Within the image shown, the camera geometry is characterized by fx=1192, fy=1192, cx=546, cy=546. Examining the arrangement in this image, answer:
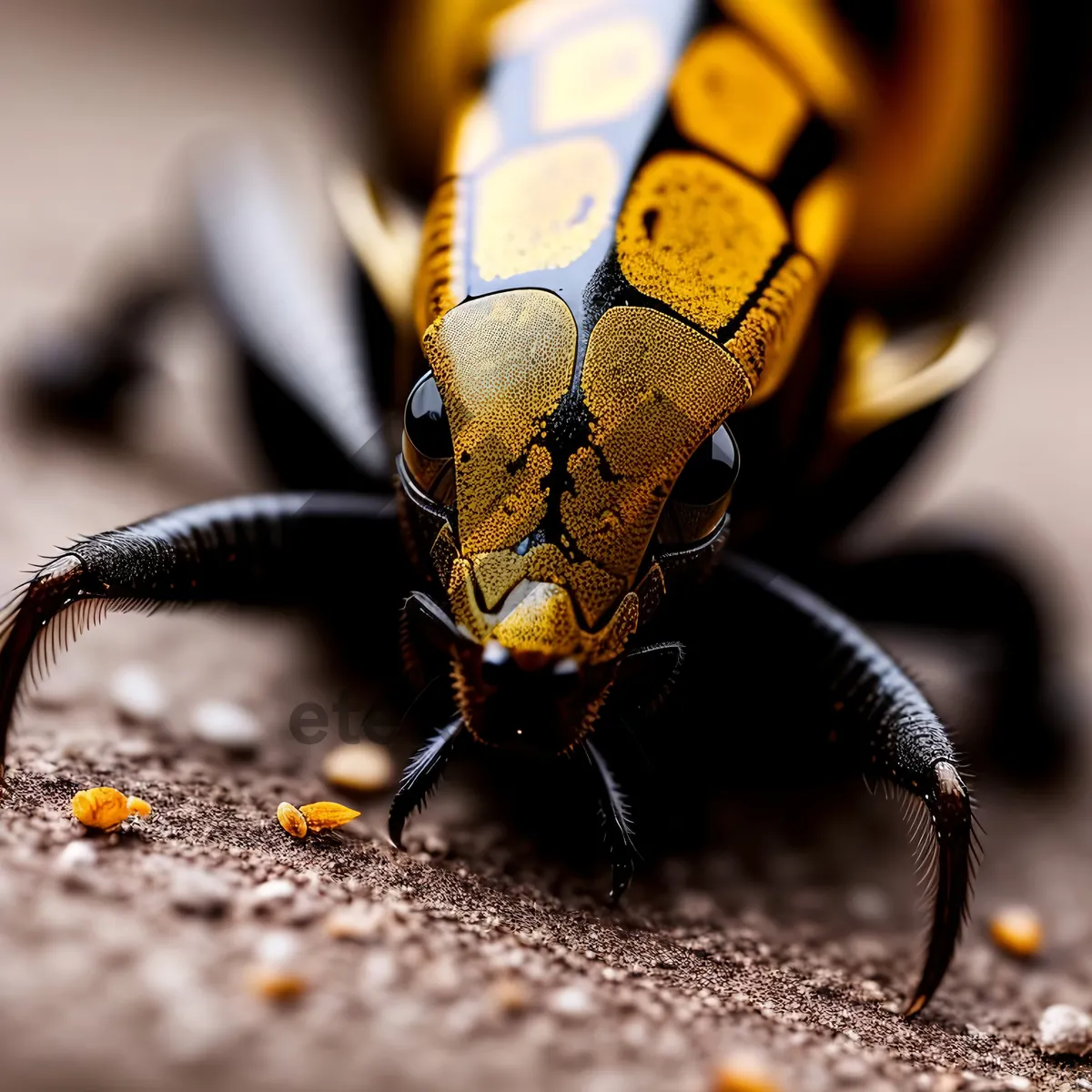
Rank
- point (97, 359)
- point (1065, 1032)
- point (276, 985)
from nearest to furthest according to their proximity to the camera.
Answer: point (276, 985) < point (1065, 1032) < point (97, 359)

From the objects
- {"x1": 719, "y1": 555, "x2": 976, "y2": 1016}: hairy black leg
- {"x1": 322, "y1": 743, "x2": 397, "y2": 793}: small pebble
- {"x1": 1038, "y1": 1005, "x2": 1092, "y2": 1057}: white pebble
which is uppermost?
{"x1": 719, "y1": 555, "x2": 976, "y2": 1016}: hairy black leg

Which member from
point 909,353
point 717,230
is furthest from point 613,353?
point 909,353

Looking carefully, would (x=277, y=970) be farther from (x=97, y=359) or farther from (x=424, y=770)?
(x=97, y=359)

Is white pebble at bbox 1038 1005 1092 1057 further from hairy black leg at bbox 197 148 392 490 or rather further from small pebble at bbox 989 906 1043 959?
hairy black leg at bbox 197 148 392 490

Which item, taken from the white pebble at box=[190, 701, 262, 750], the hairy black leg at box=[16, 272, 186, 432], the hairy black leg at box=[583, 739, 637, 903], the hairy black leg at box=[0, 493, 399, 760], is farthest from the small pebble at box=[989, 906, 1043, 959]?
the hairy black leg at box=[16, 272, 186, 432]

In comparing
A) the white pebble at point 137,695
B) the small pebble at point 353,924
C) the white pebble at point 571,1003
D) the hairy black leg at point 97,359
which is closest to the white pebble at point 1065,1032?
the white pebble at point 571,1003

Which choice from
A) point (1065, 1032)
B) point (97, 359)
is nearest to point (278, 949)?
point (1065, 1032)
